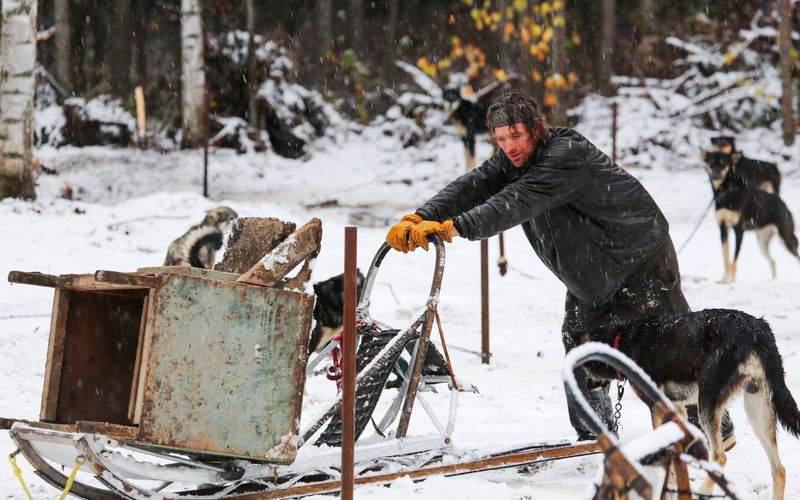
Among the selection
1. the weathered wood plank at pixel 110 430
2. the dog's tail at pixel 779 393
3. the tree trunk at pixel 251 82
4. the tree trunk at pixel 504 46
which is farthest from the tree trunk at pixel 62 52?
the dog's tail at pixel 779 393

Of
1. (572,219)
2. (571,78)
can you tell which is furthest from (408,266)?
(571,78)

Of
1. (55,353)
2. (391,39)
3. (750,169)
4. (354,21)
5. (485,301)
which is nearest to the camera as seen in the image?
(55,353)

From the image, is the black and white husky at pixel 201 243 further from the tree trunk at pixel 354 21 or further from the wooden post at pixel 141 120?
the tree trunk at pixel 354 21

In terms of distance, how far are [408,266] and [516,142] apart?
631 centimetres

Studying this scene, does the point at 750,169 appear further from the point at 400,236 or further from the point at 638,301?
the point at 400,236

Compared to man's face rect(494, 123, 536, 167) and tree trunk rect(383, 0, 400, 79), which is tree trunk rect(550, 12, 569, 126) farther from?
man's face rect(494, 123, 536, 167)

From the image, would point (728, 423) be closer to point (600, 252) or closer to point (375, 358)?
point (600, 252)

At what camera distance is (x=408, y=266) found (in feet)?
32.9

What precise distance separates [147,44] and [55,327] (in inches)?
821

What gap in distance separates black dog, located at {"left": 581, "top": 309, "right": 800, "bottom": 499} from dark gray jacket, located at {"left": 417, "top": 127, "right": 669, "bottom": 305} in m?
0.39

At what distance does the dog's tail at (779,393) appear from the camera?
325cm

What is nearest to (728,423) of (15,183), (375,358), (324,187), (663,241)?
(663,241)

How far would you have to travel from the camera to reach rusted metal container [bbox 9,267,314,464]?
9.55 ft

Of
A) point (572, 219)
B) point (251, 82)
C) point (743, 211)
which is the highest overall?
point (251, 82)
